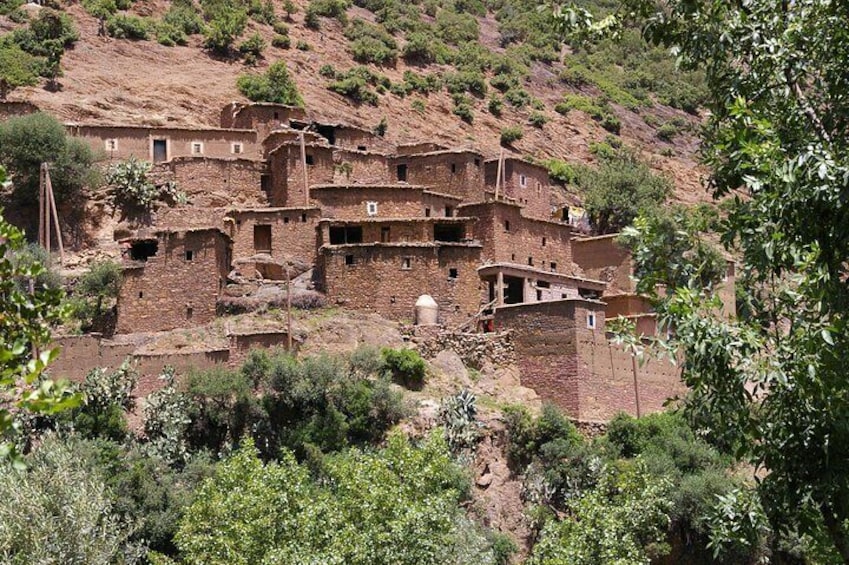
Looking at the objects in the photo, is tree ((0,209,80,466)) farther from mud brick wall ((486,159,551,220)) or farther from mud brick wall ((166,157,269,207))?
mud brick wall ((486,159,551,220))

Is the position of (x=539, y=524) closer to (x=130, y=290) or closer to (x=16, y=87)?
(x=130, y=290)

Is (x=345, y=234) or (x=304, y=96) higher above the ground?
(x=304, y=96)

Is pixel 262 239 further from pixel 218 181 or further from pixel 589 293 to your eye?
pixel 589 293

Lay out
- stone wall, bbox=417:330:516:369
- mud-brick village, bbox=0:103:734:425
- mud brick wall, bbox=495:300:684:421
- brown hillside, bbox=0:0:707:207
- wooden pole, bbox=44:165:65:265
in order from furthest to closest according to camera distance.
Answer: brown hillside, bbox=0:0:707:207 → wooden pole, bbox=44:165:65:265 → stone wall, bbox=417:330:516:369 → mud-brick village, bbox=0:103:734:425 → mud brick wall, bbox=495:300:684:421

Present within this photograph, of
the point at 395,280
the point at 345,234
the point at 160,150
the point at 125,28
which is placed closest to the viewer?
the point at 395,280

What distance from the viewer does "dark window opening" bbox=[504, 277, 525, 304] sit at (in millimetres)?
38344

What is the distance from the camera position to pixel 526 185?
45031mm

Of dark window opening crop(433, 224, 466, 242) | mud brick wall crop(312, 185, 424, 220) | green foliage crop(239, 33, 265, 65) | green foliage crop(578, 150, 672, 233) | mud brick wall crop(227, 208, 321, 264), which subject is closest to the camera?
mud brick wall crop(227, 208, 321, 264)

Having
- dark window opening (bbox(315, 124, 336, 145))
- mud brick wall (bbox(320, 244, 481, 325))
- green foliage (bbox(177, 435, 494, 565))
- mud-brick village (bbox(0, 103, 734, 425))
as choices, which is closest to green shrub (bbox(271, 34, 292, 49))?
mud-brick village (bbox(0, 103, 734, 425))

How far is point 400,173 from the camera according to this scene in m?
43.5

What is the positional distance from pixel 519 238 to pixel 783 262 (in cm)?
2944

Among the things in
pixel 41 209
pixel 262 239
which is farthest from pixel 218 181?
pixel 41 209

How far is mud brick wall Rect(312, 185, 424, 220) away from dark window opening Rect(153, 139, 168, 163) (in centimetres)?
636

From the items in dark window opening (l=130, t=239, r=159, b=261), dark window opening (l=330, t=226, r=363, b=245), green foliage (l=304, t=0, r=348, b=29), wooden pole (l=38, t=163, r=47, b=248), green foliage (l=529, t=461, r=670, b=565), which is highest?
green foliage (l=304, t=0, r=348, b=29)
